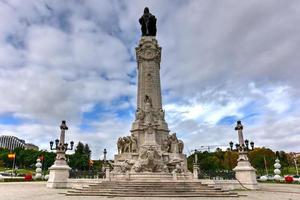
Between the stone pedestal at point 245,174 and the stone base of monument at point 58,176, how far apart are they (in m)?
16.0

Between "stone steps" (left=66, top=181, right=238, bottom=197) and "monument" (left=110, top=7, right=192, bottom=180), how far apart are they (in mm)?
3497

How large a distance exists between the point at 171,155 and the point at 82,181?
8790 millimetres

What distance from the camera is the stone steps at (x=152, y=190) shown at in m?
17.1

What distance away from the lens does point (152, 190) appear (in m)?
17.6

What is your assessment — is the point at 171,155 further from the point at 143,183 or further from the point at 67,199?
the point at 67,199

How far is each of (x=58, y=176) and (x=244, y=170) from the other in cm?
1716

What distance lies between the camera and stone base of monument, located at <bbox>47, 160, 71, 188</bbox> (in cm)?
2474

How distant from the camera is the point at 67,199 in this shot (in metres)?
14.7

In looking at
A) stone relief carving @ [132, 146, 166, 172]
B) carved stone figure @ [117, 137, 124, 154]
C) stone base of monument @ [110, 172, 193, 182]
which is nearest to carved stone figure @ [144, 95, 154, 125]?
carved stone figure @ [117, 137, 124, 154]

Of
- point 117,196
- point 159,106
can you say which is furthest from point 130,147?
point 117,196

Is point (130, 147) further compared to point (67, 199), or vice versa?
point (130, 147)

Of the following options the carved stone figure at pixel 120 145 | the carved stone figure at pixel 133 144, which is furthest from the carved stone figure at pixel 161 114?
the carved stone figure at pixel 120 145

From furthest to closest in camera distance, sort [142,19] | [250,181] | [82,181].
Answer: [142,19], [250,181], [82,181]

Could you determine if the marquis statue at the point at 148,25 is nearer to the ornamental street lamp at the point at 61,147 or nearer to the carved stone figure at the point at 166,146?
the carved stone figure at the point at 166,146
